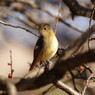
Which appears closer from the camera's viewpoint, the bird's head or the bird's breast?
the bird's breast

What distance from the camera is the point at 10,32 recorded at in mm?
8641

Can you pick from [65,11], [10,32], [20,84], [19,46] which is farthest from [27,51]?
[20,84]

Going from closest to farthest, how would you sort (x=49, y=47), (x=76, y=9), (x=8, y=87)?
(x=8, y=87), (x=49, y=47), (x=76, y=9)

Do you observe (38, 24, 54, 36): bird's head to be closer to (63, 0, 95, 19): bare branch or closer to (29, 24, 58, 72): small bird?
(29, 24, 58, 72): small bird

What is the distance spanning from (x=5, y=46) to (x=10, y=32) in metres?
2.02

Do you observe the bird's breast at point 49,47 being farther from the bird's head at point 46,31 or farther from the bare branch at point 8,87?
the bare branch at point 8,87

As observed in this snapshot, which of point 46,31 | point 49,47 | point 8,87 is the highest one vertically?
point 8,87

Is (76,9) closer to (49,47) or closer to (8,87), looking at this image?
(49,47)

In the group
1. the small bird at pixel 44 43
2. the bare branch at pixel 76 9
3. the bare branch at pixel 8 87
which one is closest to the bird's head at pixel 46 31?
the small bird at pixel 44 43

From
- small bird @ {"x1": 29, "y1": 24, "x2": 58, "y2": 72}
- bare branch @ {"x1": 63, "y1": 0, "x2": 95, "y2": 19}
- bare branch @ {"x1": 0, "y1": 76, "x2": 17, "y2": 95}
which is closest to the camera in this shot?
bare branch @ {"x1": 0, "y1": 76, "x2": 17, "y2": 95}

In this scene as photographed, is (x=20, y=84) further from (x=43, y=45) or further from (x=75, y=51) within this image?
(x=43, y=45)

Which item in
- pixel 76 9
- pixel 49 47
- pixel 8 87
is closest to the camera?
pixel 8 87

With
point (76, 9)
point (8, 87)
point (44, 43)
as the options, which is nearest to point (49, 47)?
point (44, 43)

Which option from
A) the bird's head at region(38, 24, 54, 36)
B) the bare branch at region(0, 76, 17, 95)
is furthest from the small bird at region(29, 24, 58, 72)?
the bare branch at region(0, 76, 17, 95)
